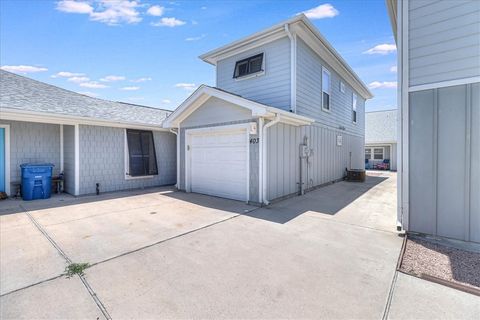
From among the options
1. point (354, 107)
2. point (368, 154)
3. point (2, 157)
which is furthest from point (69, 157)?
point (368, 154)

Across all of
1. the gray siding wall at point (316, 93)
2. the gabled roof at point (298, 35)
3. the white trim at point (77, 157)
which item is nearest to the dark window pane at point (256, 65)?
the gabled roof at point (298, 35)

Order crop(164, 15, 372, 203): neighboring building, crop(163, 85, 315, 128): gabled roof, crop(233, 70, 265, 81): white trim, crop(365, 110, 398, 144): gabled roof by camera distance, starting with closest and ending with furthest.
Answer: crop(163, 85, 315, 128): gabled roof, crop(164, 15, 372, 203): neighboring building, crop(233, 70, 265, 81): white trim, crop(365, 110, 398, 144): gabled roof

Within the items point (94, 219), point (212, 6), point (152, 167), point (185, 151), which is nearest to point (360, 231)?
point (94, 219)

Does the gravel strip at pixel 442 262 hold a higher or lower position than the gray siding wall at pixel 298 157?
lower

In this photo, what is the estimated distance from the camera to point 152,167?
9453 millimetres

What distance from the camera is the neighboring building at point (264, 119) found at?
6462mm

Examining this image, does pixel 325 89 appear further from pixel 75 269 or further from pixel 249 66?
pixel 75 269

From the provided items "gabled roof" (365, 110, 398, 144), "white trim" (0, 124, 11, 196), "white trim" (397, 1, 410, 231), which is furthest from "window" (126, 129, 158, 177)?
"gabled roof" (365, 110, 398, 144)

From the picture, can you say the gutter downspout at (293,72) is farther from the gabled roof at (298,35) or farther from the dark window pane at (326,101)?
the dark window pane at (326,101)

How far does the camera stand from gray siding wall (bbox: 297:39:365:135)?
791cm

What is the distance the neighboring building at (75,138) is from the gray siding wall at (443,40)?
8.38 m

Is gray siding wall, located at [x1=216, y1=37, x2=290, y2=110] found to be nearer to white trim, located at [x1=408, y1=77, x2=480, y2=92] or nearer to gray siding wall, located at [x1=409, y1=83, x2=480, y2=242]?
white trim, located at [x1=408, y1=77, x2=480, y2=92]

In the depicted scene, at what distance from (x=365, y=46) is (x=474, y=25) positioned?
22.2ft

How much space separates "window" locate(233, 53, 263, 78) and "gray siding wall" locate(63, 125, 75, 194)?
6.29 metres
